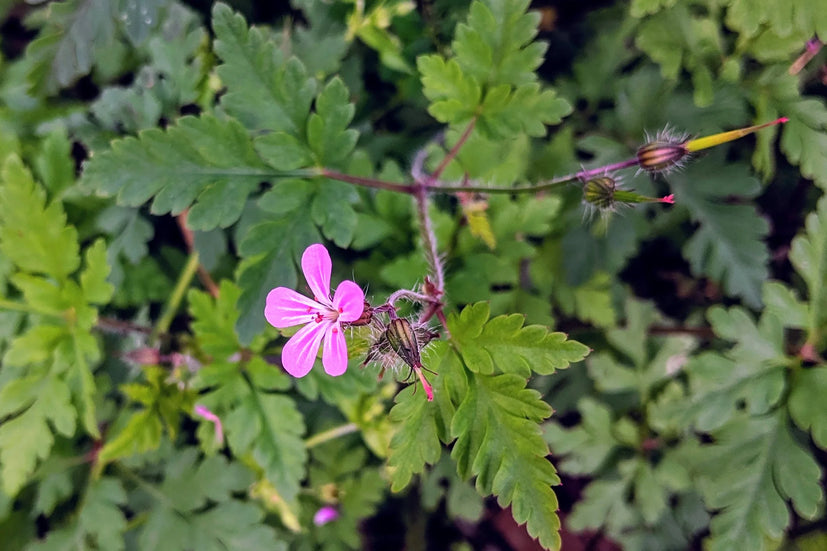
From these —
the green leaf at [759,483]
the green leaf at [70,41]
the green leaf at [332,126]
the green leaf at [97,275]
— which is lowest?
the green leaf at [759,483]

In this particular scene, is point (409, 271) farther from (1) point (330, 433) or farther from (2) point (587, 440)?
(2) point (587, 440)

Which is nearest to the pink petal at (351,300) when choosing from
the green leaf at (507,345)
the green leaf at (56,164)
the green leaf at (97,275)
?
the green leaf at (507,345)

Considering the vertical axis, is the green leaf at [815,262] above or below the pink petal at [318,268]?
below

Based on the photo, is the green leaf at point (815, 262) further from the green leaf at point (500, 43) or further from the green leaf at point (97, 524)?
the green leaf at point (97, 524)

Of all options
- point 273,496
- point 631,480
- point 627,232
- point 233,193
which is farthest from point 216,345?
point 631,480

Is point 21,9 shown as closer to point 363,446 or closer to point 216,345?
point 216,345

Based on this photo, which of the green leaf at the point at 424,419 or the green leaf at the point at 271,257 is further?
the green leaf at the point at 271,257
